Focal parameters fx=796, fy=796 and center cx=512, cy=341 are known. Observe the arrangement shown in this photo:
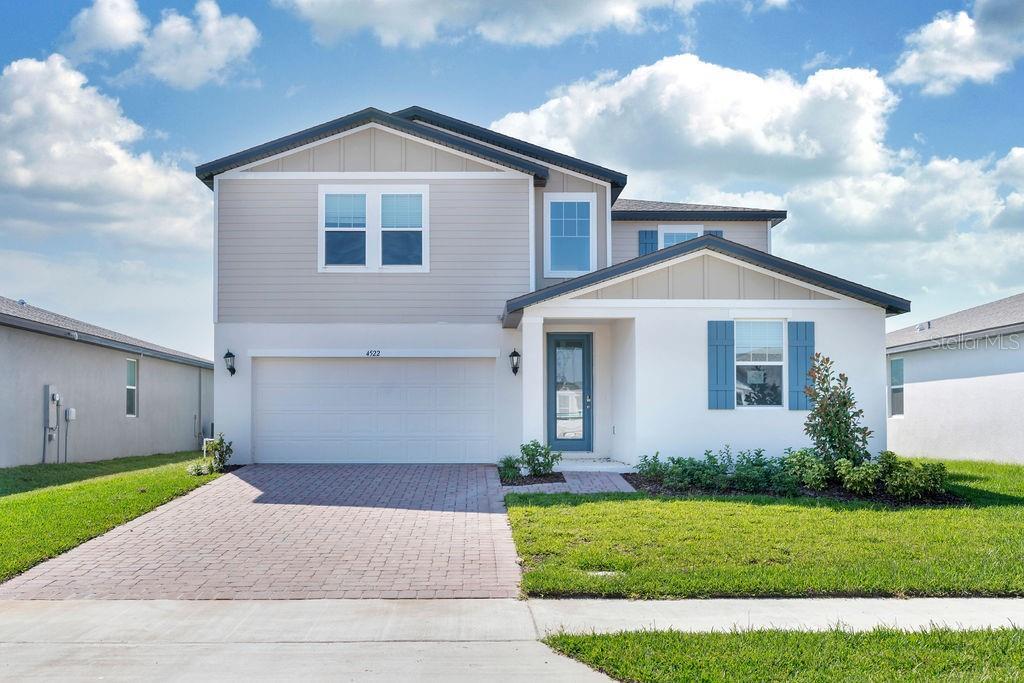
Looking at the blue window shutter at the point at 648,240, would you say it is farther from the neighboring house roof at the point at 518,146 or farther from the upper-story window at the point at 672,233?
the neighboring house roof at the point at 518,146

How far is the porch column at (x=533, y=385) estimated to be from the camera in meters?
13.3

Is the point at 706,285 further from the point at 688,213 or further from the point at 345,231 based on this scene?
the point at 345,231

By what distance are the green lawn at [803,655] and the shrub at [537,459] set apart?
7306 millimetres

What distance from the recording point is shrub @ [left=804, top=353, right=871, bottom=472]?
38.7 feet

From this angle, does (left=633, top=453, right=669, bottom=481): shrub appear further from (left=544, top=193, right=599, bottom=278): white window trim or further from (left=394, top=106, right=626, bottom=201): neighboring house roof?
(left=394, top=106, right=626, bottom=201): neighboring house roof

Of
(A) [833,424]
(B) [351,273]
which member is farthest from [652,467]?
(B) [351,273]

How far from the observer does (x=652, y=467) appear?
12648mm

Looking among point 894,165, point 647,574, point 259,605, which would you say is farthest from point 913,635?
point 894,165

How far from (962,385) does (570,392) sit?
9.24m

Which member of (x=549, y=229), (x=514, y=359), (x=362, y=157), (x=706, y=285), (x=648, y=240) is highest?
(x=362, y=157)

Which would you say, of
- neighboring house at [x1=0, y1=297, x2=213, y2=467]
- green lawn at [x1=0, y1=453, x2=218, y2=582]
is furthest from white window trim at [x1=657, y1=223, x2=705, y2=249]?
neighboring house at [x1=0, y1=297, x2=213, y2=467]

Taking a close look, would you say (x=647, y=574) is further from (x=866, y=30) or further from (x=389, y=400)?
(x=866, y=30)

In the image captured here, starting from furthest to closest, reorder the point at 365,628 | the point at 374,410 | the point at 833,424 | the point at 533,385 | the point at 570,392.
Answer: the point at 570,392 → the point at 374,410 → the point at 533,385 → the point at 833,424 → the point at 365,628

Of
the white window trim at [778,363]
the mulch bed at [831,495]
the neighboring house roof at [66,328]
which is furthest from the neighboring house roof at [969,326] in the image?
the neighboring house roof at [66,328]
